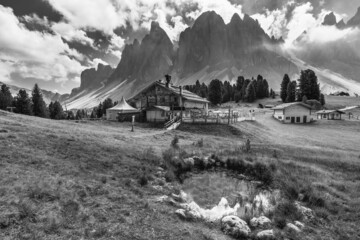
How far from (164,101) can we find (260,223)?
128 ft

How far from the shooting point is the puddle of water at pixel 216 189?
10.1 meters

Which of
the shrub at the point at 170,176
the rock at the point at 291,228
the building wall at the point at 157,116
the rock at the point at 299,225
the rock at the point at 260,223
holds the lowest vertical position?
the rock at the point at 299,225

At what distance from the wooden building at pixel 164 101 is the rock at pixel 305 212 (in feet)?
100

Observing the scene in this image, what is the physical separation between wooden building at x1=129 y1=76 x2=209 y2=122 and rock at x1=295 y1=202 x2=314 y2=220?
30.6 metres

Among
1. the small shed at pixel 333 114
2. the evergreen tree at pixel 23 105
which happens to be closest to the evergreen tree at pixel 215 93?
the small shed at pixel 333 114

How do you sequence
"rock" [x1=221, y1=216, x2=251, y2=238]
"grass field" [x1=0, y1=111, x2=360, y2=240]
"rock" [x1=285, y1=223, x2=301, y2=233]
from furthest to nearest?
"rock" [x1=285, y1=223, x2=301, y2=233], "rock" [x1=221, y1=216, x2=251, y2=238], "grass field" [x1=0, y1=111, x2=360, y2=240]

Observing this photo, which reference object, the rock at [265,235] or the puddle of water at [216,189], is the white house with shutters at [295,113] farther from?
the rock at [265,235]

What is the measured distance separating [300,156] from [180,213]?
1444 cm

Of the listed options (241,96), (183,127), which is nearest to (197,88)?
(241,96)

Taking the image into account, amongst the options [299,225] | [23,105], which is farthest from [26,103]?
[299,225]

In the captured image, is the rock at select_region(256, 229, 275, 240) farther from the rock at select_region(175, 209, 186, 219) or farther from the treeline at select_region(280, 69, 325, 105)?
the treeline at select_region(280, 69, 325, 105)

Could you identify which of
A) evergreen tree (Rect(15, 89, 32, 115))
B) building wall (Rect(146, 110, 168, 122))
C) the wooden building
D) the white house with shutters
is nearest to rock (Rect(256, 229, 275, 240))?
building wall (Rect(146, 110, 168, 122))

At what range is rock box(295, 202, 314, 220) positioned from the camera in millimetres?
8613

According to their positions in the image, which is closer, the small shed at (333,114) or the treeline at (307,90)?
the small shed at (333,114)
